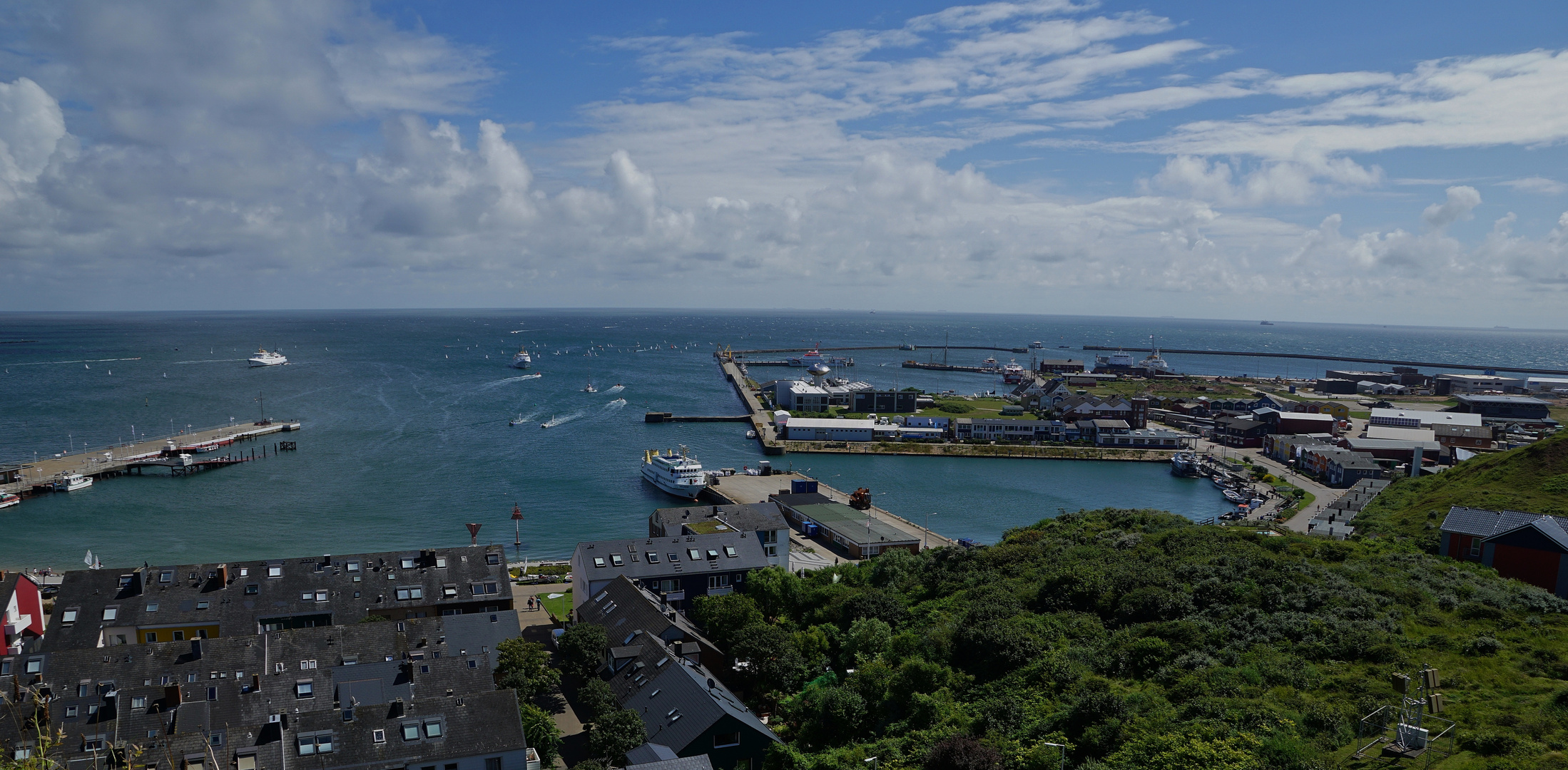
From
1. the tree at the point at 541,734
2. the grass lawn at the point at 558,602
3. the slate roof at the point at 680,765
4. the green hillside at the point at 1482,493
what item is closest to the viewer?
the slate roof at the point at 680,765

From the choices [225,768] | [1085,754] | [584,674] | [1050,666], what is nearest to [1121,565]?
[1050,666]

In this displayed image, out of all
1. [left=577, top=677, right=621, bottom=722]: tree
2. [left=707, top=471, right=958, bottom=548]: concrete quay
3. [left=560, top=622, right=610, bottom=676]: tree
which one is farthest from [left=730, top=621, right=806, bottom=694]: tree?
[left=707, top=471, right=958, bottom=548]: concrete quay

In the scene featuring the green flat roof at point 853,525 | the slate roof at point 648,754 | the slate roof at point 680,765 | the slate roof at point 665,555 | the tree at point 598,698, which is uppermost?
the slate roof at point 665,555

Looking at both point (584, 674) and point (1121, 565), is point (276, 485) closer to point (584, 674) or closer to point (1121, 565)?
point (584, 674)

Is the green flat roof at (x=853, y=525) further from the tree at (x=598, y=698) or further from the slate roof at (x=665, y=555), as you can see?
the tree at (x=598, y=698)

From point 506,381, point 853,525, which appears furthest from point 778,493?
point 506,381

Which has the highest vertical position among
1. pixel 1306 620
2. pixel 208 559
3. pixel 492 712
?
pixel 1306 620

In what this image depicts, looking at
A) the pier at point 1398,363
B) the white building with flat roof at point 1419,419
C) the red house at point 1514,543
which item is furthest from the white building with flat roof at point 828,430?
the pier at point 1398,363

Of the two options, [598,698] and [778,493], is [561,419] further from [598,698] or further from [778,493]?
[598,698]
